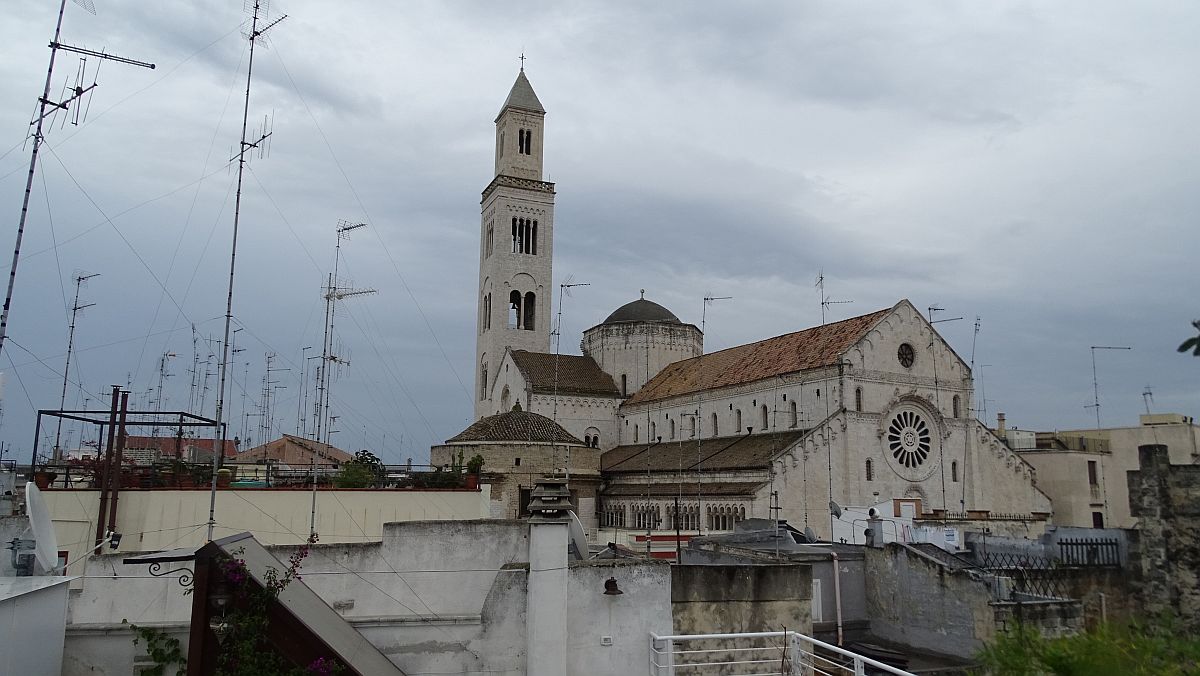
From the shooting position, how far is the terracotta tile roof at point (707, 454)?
1742 inches

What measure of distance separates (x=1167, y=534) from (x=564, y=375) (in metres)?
43.7

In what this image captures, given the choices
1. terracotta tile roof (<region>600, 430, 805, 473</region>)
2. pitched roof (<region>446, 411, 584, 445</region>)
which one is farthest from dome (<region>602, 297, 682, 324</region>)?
pitched roof (<region>446, 411, 584, 445</region>)

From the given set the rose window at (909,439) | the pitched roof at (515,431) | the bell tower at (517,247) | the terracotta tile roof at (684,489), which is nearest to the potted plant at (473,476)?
the pitched roof at (515,431)

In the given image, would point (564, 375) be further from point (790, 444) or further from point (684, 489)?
point (790, 444)

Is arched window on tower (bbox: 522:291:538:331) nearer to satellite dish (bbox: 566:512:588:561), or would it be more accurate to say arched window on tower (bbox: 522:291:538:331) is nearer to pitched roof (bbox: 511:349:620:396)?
pitched roof (bbox: 511:349:620:396)

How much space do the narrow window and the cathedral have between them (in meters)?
7.57

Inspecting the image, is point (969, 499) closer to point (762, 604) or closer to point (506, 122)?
point (762, 604)

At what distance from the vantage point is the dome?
69.4 meters

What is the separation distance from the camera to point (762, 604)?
48.1 ft

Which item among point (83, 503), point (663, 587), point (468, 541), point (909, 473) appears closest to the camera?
point (663, 587)

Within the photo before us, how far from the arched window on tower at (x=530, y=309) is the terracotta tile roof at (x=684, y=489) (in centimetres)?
2105

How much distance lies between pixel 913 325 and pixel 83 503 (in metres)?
41.1

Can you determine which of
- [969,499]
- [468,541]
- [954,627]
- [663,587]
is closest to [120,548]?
[468,541]

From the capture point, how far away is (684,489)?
46.1m
